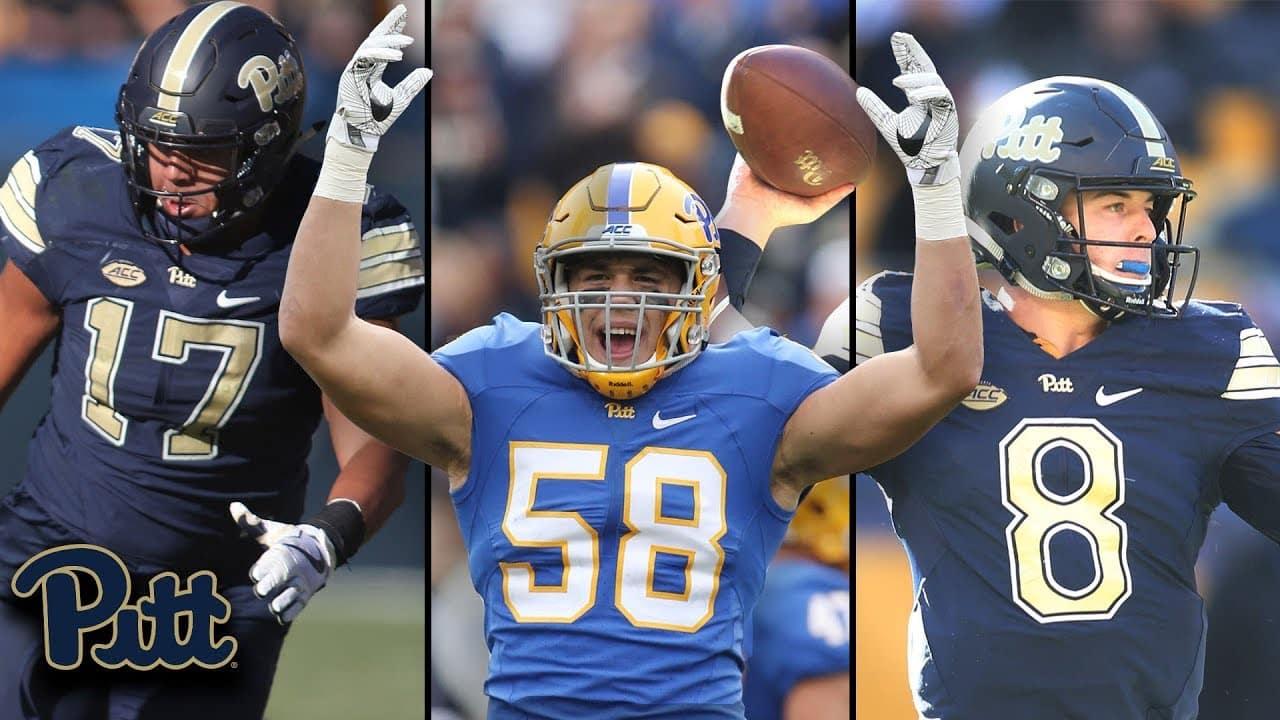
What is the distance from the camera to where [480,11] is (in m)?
3.66

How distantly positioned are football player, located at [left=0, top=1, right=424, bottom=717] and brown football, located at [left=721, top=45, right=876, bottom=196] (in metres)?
0.83

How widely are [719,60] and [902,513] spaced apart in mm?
1141

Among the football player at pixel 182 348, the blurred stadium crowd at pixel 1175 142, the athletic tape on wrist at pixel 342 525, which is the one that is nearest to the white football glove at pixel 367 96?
Answer: the football player at pixel 182 348

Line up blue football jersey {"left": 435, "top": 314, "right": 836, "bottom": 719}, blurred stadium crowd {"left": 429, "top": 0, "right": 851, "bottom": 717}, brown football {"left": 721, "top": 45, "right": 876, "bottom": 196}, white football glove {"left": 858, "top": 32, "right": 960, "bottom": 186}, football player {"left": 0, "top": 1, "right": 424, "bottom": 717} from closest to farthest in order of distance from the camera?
1. white football glove {"left": 858, "top": 32, "right": 960, "bottom": 186}
2. blue football jersey {"left": 435, "top": 314, "right": 836, "bottom": 719}
3. brown football {"left": 721, "top": 45, "right": 876, "bottom": 196}
4. football player {"left": 0, "top": 1, "right": 424, "bottom": 717}
5. blurred stadium crowd {"left": 429, "top": 0, "right": 851, "bottom": 717}

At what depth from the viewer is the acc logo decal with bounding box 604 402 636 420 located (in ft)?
9.14

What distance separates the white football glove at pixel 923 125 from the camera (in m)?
2.49

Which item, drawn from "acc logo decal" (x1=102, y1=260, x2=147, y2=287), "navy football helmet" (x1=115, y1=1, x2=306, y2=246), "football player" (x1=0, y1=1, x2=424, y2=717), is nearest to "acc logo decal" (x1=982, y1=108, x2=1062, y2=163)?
"football player" (x1=0, y1=1, x2=424, y2=717)

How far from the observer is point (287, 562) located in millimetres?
3463

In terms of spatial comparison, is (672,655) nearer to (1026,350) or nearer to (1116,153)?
(1026,350)

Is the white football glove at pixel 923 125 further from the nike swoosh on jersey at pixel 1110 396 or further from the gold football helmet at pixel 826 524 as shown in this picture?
the gold football helmet at pixel 826 524

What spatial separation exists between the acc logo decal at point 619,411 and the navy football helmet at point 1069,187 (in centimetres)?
103

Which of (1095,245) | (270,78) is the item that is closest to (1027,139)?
(1095,245)

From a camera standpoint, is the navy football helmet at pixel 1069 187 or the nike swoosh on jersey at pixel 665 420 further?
the navy football helmet at pixel 1069 187

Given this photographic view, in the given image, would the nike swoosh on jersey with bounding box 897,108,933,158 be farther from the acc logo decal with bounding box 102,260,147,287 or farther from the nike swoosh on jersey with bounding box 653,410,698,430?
the acc logo decal with bounding box 102,260,147,287
